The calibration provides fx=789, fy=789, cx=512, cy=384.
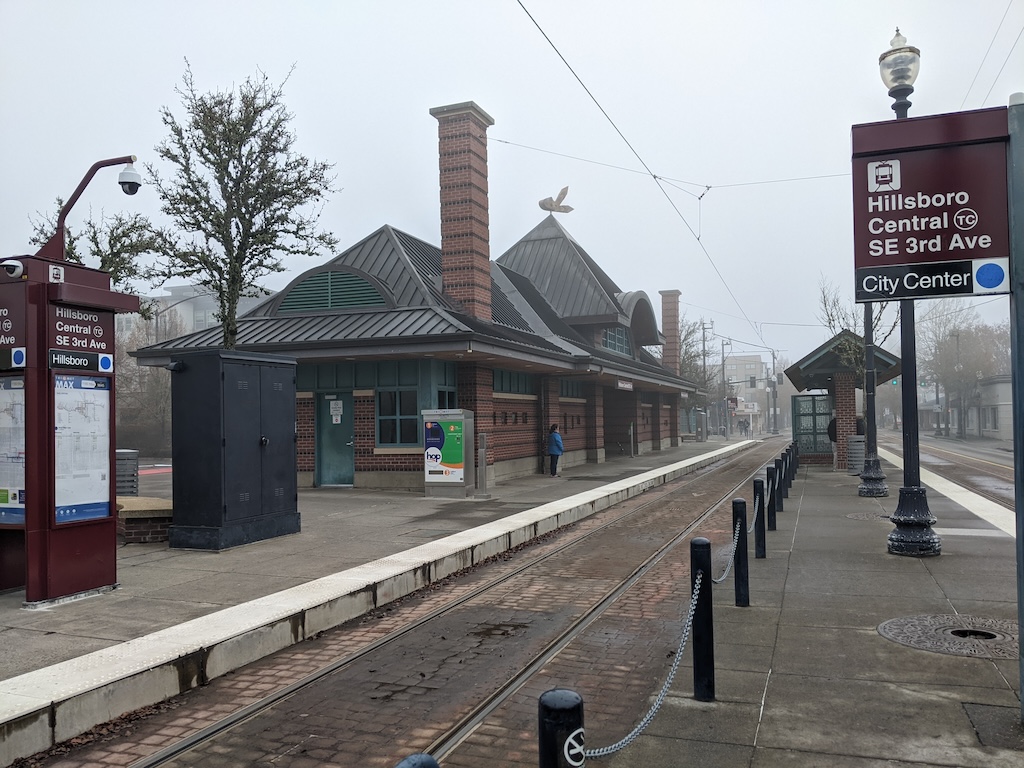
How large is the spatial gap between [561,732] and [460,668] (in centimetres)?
356

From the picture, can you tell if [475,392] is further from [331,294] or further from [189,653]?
[189,653]

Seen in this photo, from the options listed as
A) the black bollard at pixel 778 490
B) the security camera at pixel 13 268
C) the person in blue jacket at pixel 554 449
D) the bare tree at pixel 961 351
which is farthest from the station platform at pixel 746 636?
the bare tree at pixel 961 351

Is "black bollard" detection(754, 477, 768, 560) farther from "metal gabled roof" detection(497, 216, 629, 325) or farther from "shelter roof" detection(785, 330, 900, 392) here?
"metal gabled roof" detection(497, 216, 629, 325)

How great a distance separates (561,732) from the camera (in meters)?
2.54

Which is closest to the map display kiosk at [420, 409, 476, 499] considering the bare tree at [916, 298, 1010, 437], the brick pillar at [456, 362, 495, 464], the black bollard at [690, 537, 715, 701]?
the brick pillar at [456, 362, 495, 464]

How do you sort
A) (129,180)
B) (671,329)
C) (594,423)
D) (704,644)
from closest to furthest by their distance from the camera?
(704,644) → (129,180) → (594,423) → (671,329)

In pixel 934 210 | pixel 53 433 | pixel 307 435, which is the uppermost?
pixel 934 210

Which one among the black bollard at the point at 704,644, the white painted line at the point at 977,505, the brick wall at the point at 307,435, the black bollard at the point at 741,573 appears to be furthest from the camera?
the brick wall at the point at 307,435

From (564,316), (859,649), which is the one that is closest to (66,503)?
(859,649)

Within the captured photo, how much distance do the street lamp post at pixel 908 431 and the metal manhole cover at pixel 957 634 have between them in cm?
307

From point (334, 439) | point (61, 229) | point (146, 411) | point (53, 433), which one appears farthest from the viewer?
point (146, 411)

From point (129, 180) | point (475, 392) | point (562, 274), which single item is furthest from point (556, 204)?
point (129, 180)

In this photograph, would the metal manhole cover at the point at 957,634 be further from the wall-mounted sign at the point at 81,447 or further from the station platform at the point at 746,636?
the wall-mounted sign at the point at 81,447

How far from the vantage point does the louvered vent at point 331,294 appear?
66.5ft
